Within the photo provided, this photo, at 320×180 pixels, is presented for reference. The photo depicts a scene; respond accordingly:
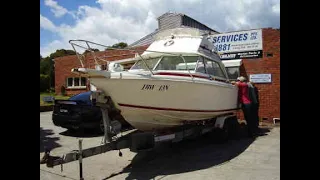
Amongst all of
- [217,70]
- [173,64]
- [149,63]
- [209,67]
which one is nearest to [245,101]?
[217,70]

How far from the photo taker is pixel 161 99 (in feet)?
20.9

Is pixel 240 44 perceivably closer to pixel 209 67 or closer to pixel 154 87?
pixel 209 67

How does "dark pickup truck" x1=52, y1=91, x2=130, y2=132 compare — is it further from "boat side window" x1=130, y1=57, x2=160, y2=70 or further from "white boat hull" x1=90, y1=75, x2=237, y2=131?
"white boat hull" x1=90, y1=75, x2=237, y2=131

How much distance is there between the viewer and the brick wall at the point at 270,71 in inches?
458

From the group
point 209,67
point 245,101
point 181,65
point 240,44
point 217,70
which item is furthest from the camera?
point 240,44

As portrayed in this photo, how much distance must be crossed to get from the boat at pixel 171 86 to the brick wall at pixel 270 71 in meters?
3.20

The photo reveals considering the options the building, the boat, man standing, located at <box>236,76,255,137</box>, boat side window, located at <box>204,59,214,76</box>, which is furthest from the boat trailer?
the building

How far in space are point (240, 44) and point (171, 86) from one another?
698cm

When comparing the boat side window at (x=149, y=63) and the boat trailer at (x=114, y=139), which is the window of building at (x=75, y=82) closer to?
the boat side window at (x=149, y=63)

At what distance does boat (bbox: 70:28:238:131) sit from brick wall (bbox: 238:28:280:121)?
3.20 m
